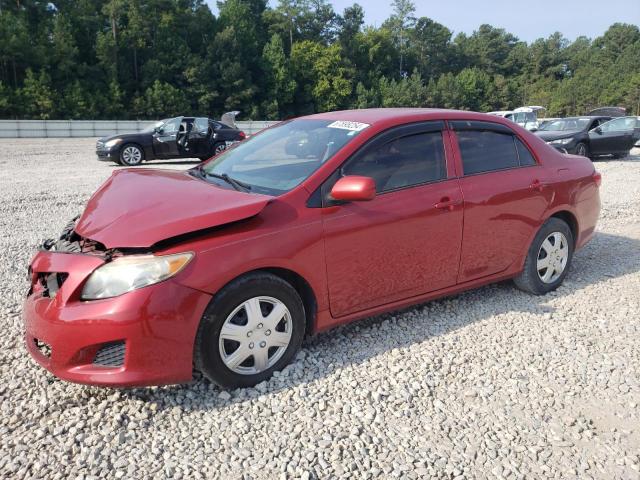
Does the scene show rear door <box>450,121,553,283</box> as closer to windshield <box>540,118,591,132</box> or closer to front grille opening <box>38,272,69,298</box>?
front grille opening <box>38,272,69,298</box>

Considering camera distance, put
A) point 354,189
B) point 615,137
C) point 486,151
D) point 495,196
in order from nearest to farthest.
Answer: point 354,189 → point 495,196 → point 486,151 → point 615,137

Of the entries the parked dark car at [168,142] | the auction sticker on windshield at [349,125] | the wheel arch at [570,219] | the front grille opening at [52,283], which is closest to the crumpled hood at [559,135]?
the parked dark car at [168,142]

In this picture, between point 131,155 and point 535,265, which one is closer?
point 535,265

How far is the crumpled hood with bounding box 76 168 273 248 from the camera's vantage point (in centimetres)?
278

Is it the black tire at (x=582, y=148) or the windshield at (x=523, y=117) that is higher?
the windshield at (x=523, y=117)

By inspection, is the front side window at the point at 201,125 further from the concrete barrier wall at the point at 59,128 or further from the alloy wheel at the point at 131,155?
the concrete barrier wall at the point at 59,128

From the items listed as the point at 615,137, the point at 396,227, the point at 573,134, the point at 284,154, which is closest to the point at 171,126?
the point at 573,134

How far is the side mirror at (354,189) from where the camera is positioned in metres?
3.12

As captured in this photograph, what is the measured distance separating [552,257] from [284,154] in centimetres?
257

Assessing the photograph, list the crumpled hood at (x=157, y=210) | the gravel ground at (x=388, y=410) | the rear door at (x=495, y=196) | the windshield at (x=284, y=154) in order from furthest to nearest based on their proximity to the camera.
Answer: the rear door at (x=495, y=196) < the windshield at (x=284, y=154) < the crumpled hood at (x=157, y=210) < the gravel ground at (x=388, y=410)

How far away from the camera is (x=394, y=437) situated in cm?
266

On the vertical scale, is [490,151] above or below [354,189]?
above

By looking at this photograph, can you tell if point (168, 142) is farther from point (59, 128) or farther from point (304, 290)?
point (59, 128)

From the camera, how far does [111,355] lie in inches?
106
